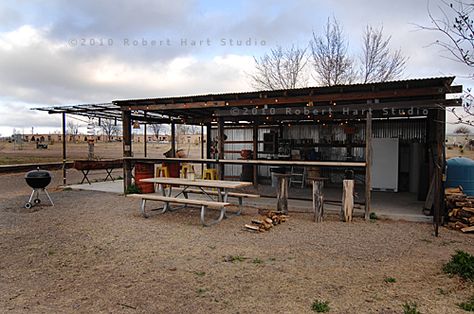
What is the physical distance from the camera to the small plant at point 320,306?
8.57 ft

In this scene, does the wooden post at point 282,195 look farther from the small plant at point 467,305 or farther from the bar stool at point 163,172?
the bar stool at point 163,172

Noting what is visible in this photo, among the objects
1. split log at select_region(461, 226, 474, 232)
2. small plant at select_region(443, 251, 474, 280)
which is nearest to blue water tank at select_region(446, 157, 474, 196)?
split log at select_region(461, 226, 474, 232)

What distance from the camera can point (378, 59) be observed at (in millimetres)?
17250

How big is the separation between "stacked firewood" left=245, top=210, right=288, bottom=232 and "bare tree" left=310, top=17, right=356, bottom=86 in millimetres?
13217

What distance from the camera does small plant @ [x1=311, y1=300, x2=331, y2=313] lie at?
8.57 ft

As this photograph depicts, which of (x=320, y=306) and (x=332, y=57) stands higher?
(x=332, y=57)

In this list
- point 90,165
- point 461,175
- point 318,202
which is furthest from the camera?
point 90,165

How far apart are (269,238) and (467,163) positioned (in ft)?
16.0

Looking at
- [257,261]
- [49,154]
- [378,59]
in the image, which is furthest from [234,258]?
[49,154]

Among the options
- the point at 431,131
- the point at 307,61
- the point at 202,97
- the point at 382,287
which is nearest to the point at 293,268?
the point at 382,287

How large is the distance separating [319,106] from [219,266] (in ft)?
15.1

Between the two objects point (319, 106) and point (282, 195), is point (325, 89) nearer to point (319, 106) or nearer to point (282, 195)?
point (319, 106)

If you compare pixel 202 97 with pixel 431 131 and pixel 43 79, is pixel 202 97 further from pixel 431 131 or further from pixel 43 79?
pixel 43 79

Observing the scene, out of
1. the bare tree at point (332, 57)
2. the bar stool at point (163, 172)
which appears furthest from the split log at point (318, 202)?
the bare tree at point (332, 57)
